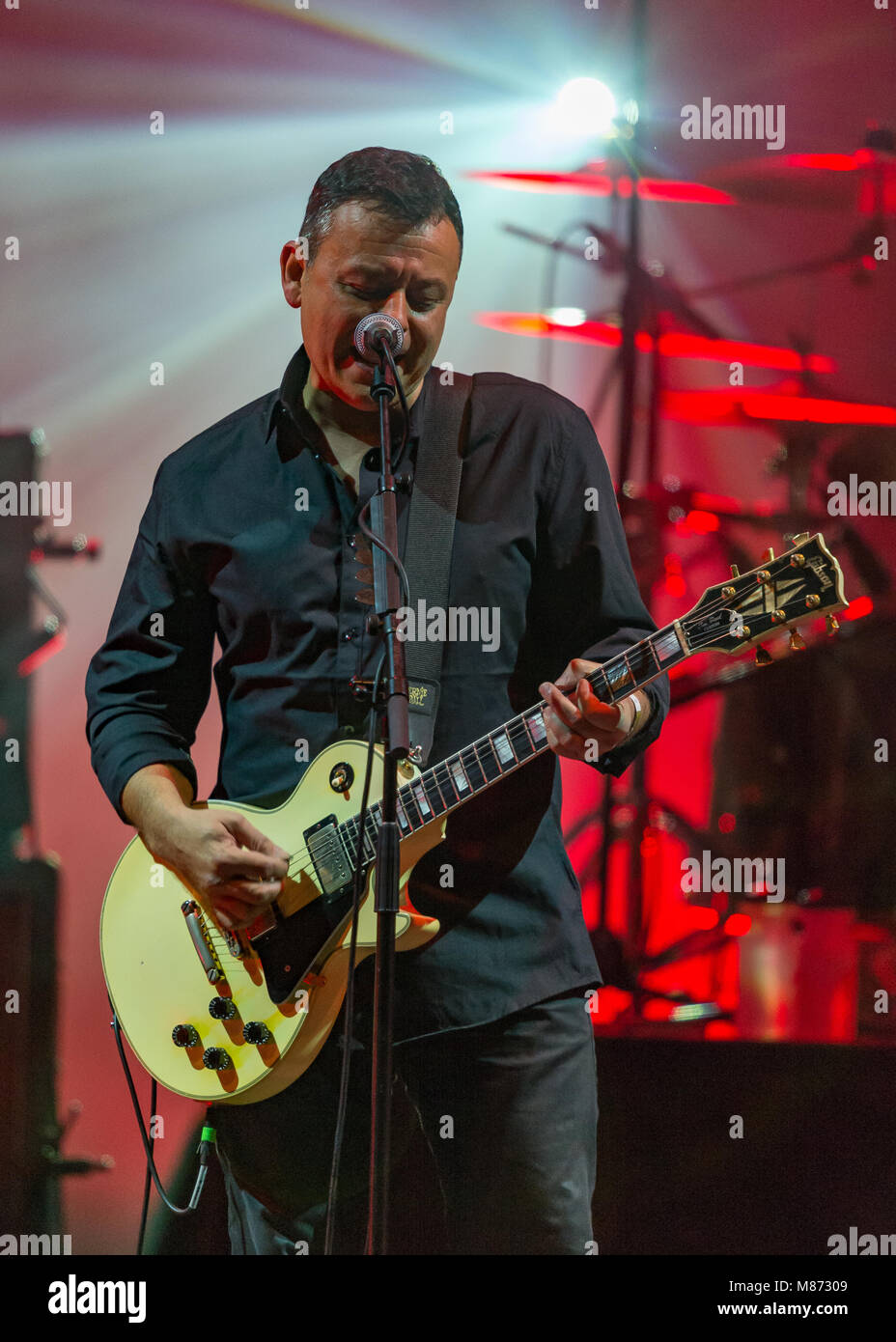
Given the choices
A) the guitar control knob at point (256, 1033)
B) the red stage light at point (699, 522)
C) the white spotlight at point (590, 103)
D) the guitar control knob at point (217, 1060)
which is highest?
the white spotlight at point (590, 103)

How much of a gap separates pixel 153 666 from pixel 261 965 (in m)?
0.64

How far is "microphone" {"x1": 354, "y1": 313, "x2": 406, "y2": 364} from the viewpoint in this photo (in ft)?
6.39

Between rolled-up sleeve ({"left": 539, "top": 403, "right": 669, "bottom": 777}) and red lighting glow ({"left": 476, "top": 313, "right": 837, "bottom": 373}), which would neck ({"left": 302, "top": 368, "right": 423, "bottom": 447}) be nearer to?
rolled-up sleeve ({"left": 539, "top": 403, "right": 669, "bottom": 777})

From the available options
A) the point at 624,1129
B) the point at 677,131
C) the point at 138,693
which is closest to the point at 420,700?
the point at 138,693

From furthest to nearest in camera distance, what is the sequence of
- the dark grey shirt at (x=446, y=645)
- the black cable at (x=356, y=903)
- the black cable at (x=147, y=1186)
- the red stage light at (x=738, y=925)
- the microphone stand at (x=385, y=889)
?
1. the red stage light at (x=738, y=925)
2. the black cable at (x=147, y=1186)
3. the dark grey shirt at (x=446, y=645)
4. the black cable at (x=356, y=903)
5. the microphone stand at (x=385, y=889)

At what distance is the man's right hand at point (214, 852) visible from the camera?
7.26 feet

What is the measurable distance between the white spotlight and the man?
76cm

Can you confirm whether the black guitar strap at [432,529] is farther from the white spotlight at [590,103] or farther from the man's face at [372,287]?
the white spotlight at [590,103]

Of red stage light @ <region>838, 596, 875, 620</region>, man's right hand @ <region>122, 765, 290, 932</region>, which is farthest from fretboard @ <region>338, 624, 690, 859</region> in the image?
red stage light @ <region>838, 596, 875, 620</region>

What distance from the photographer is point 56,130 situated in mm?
2994

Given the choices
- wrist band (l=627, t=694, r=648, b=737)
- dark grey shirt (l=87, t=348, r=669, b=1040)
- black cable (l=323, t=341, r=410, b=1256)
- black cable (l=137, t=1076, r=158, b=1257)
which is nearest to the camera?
black cable (l=323, t=341, r=410, b=1256)

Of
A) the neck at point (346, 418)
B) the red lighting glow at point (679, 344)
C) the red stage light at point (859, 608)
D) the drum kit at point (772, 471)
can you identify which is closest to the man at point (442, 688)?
the neck at point (346, 418)

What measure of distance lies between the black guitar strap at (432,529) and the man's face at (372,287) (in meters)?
0.10
